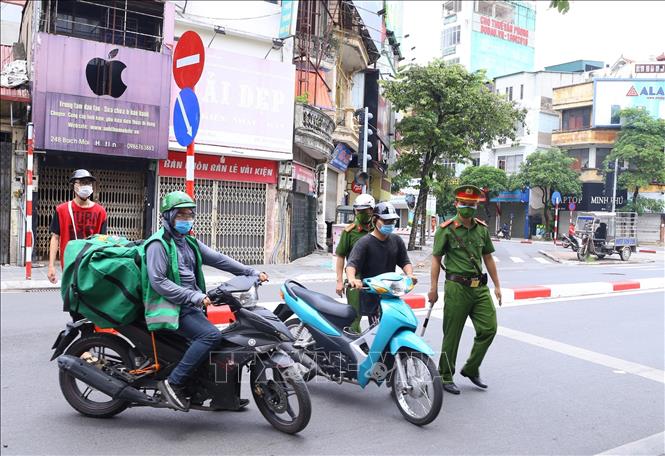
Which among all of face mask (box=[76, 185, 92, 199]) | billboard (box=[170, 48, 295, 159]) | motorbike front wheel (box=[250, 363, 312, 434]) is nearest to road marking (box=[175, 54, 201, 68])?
face mask (box=[76, 185, 92, 199])

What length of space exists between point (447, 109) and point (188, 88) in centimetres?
1712

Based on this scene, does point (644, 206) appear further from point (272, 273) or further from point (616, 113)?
point (272, 273)

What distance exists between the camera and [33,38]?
13.3 m

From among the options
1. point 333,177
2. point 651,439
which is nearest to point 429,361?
point 651,439

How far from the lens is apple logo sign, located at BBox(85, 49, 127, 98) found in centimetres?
1339

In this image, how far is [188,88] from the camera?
7129 millimetres

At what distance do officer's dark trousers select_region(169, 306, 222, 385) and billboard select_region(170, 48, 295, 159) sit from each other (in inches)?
439

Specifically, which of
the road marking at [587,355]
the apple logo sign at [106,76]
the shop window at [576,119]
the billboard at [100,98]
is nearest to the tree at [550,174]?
the shop window at [576,119]

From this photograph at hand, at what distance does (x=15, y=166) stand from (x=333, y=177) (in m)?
15.1

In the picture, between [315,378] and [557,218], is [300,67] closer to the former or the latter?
[315,378]

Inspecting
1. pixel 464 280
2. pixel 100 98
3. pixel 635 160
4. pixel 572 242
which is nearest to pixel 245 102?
pixel 100 98

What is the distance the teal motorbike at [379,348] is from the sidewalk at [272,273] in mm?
4615

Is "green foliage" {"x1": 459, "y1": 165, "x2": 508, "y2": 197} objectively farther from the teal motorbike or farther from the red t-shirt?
the teal motorbike

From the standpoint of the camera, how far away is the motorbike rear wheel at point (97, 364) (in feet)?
13.4
